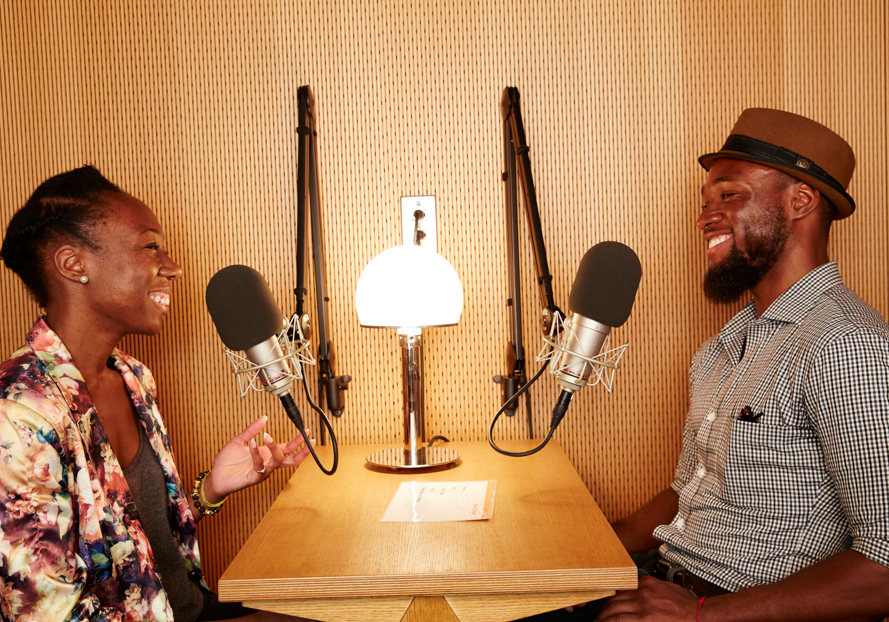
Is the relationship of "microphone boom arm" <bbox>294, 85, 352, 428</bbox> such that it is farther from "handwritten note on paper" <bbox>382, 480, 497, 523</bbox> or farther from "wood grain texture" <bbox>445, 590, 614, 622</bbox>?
"wood grain texture" <bbox>445, 590, 614, 622</bbox>

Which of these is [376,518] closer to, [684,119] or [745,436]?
[745,436]

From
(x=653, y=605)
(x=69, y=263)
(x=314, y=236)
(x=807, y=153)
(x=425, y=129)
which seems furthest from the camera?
(x=425, y=129)

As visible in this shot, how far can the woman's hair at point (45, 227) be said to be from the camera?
1.34 metres

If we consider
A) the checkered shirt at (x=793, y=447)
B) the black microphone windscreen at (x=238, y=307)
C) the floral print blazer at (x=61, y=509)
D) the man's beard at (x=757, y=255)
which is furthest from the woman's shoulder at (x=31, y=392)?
the man's beard at (x=757, y=255)

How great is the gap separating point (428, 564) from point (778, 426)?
674 mm

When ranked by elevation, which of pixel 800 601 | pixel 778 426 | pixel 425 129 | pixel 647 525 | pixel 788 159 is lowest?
pixel 647 525

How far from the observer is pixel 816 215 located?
1.44 metres

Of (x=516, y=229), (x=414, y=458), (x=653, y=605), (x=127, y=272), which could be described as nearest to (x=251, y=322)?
(x=127, y=272)

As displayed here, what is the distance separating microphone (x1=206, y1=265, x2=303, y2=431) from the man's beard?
0.92 meters

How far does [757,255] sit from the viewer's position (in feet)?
4.74

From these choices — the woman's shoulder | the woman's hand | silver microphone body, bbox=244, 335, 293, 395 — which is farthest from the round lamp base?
the woman's shoulder

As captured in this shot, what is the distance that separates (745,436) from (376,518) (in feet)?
2.30

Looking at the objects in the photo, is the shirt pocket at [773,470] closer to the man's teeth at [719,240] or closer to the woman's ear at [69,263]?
the man's teeth at [719,240]

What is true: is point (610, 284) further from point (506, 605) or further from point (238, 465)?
point (238, 465)
